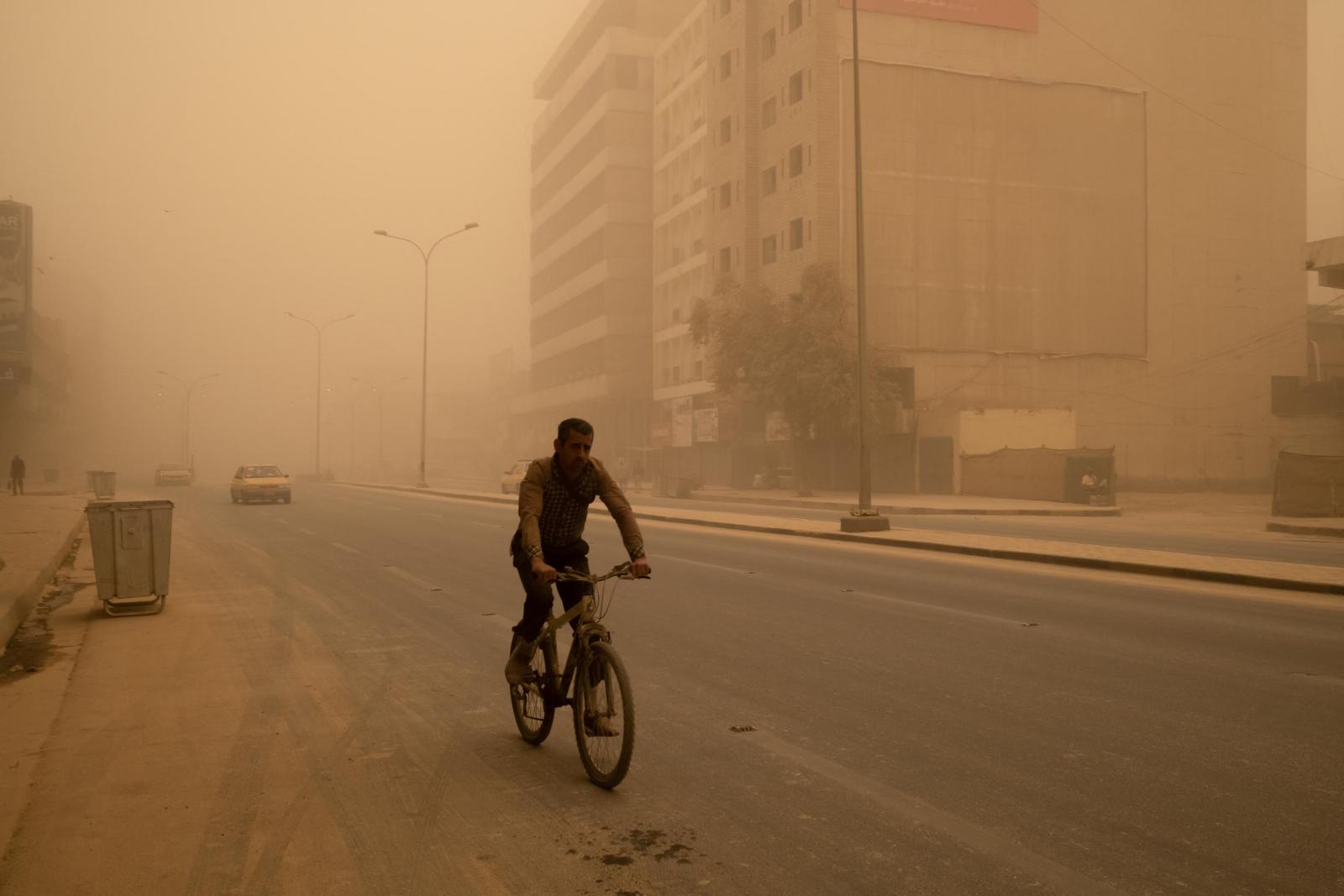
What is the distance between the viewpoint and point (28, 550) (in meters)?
18.1

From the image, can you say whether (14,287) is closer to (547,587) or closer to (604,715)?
(547,587)

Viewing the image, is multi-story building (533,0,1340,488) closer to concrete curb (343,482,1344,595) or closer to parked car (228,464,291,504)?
parked car (228,464,291,504)

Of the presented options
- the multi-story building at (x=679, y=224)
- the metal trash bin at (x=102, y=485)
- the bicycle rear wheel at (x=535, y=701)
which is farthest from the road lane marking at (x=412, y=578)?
the multi-story building at (x=679, y=224)

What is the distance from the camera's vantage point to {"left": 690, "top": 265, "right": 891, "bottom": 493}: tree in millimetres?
45750

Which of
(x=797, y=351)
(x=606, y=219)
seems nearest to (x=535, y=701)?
(x=797, y=351)

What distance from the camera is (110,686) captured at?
8.19 metres

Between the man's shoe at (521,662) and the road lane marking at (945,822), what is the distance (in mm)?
1250

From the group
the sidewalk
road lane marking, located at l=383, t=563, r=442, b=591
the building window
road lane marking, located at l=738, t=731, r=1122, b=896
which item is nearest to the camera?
road lane marking, located at l=738, t=731, r=1122, b=896

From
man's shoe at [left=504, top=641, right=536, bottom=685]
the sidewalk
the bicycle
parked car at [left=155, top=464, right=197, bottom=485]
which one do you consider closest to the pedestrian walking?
the sidewalk

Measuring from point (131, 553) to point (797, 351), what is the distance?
119 feet

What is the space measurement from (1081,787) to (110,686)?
665 cm

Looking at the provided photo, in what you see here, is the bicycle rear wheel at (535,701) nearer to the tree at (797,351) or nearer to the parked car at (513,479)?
the tree at (797,351)

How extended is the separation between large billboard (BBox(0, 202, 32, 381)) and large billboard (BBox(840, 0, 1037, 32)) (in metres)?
37.2

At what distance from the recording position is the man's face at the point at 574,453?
5.75m
